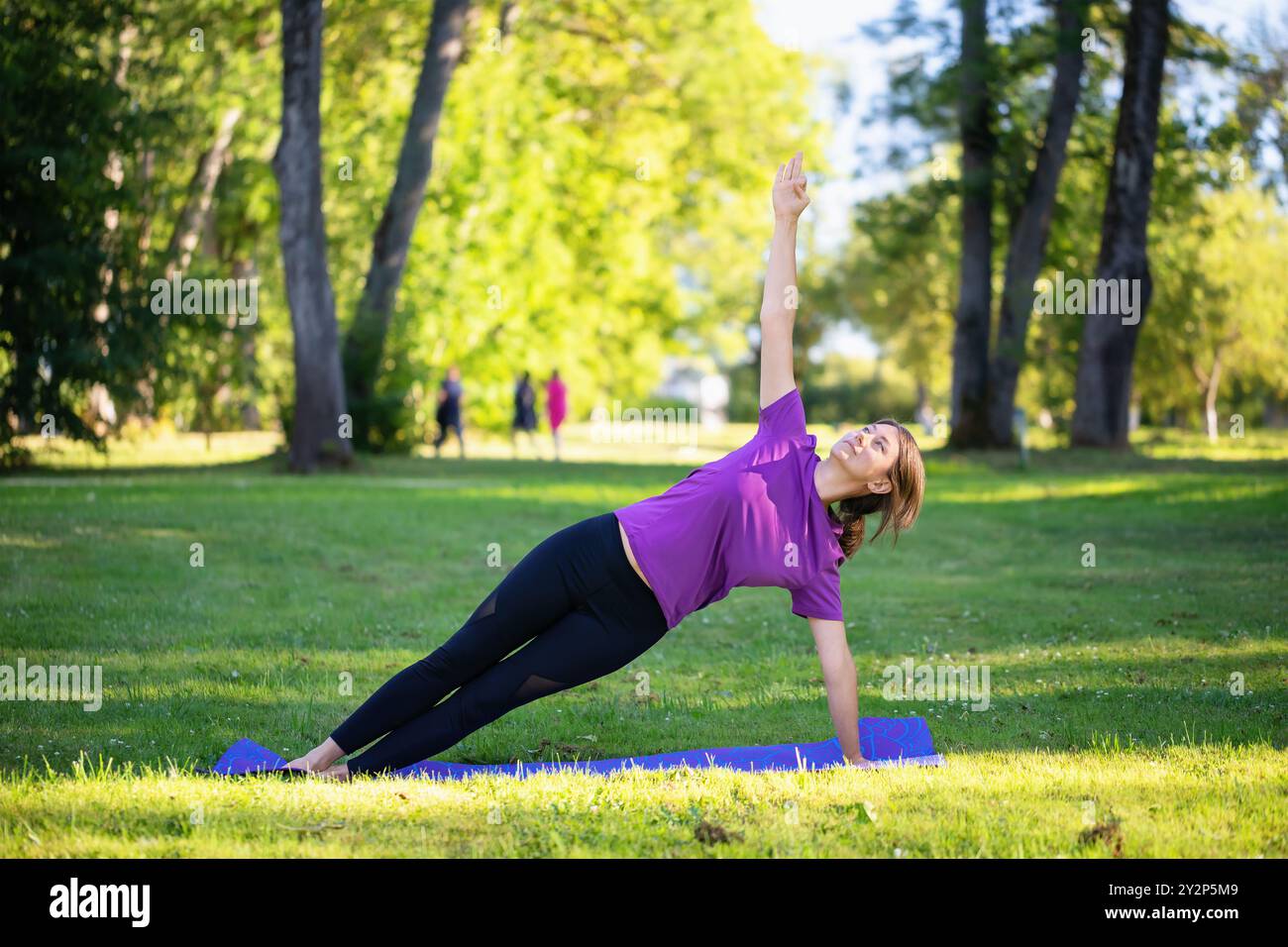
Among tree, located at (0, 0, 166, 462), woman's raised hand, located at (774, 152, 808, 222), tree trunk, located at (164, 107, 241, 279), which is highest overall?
tree trunk, located at (164, 107, 241, 279)

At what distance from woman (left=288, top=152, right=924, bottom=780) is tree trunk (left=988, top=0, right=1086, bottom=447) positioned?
22855 millimetres

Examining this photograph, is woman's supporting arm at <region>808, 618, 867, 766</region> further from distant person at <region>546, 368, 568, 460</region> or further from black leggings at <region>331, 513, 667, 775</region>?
distant person at <region>546, 368, 568, 460</region>

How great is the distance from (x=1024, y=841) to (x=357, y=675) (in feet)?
15.5

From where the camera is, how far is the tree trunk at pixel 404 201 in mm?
25656

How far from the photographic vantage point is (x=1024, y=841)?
4.82 metres

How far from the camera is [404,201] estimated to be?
1026 inches

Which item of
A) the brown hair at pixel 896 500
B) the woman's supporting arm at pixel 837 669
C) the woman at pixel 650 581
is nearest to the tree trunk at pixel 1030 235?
the brown hair at pixel 896 500

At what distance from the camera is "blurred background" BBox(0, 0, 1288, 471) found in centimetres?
2031

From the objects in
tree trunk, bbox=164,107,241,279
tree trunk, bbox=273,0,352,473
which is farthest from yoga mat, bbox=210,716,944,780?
tree trunk, bbox=164,107,241,279

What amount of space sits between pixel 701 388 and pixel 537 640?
190 feet

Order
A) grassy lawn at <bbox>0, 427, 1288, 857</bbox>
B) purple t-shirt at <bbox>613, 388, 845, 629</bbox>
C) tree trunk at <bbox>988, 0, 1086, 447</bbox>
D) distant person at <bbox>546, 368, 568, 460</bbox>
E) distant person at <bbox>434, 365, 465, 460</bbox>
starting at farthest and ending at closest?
1. distant person at <bbox>546, 368, 568, 460</bbox>
2. distant person at <bbox>434, 365, 465, 460</bbox>
3. tree trunk at <bbox>988, 0, 1086, 447</bbox>
4. purple t-shirt at <bbox>613, 388, 845, 629</bbox>
5. grassy lawn at <bbox>0, 427, 1288, 857</bbox>

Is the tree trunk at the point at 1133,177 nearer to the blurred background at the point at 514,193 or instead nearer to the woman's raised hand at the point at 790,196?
the blurred background at the point at 514,193

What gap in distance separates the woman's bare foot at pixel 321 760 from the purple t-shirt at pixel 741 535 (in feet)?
5.19
